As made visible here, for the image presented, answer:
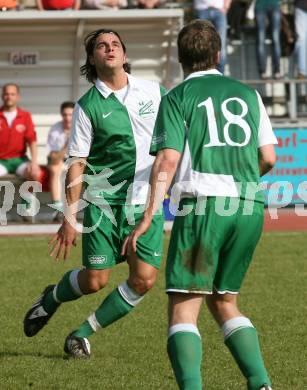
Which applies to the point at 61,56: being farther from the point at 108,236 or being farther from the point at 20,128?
the point at 108,236

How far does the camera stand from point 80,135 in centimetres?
678

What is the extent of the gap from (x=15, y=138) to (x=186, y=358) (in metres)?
10.7

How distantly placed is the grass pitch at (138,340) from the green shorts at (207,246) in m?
1.11

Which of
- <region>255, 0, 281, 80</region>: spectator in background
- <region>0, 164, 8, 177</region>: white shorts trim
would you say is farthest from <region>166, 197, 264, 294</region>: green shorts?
<region>255, 0, 281, 80</region>: spectator in background

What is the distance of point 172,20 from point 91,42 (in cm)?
1091

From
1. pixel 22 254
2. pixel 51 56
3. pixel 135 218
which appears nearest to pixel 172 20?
pixel 51 56

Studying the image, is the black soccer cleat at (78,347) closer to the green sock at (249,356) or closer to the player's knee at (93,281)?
the player's knee at (93,281)

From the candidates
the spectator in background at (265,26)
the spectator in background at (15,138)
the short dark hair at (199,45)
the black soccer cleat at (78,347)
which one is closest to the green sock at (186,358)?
the short dark hair at (199,45)

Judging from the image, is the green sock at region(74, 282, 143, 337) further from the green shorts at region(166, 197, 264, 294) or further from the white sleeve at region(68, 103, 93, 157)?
the green shorts at region(166, 197, 264, 294)

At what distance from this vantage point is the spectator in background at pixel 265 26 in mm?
17594

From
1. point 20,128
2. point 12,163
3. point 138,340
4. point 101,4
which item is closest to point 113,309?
point 138,340

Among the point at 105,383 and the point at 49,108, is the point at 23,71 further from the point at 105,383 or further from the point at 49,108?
the point at 105,383

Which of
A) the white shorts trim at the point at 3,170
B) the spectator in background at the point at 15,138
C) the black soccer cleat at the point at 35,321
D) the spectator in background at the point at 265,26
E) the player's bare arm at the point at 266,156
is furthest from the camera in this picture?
the spectator in background at the point at 265,26

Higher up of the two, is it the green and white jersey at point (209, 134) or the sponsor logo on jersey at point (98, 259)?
the green and white jersey at point (209, 134)
